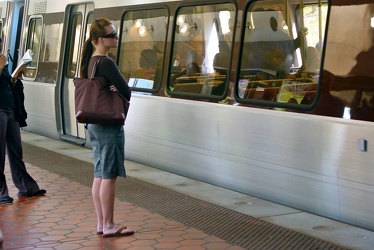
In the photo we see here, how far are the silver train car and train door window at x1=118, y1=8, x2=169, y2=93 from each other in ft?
0.05

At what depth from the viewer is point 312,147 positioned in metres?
6.36

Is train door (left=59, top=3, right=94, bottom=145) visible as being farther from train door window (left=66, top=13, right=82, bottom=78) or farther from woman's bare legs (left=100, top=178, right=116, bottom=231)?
woman's bare legs (left=100, top=178, right=116, bottom=231)

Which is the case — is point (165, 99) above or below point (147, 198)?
above

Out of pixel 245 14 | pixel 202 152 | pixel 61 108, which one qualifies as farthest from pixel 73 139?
pixel 245 14

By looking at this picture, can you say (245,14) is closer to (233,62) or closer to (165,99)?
(233,62)

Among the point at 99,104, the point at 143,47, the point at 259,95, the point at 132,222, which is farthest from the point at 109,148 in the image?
the point at 143,47

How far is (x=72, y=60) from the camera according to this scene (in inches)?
457

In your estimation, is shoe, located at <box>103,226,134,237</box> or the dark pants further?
the dark pants

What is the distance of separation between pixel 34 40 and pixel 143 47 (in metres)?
4.40

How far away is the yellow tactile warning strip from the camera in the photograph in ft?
18.1

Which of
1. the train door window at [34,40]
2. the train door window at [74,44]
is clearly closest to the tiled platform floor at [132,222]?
the train door window at [74,44]

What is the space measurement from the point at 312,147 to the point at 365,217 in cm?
84

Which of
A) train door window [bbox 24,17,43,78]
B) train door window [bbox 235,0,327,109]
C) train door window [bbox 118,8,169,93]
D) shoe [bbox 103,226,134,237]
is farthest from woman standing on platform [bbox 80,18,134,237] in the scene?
train door window [bbox 24,17,43,78]

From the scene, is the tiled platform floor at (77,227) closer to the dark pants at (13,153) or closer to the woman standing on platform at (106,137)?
the dark pants at (13,153)
